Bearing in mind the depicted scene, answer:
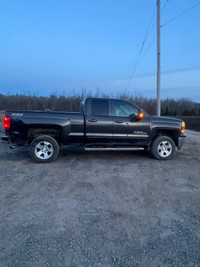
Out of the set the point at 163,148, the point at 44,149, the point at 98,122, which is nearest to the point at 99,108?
the point at 98,122

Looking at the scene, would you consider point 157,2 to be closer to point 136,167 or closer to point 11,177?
point 136,167

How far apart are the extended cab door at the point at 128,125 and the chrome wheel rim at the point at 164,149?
0.59m

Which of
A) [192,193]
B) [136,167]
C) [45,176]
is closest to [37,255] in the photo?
[45,176]

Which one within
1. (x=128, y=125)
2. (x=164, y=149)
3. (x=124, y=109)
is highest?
(x=124, y=109)

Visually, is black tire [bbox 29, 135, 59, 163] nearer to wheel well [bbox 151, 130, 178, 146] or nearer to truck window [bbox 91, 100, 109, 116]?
truck window [bbox 91, 100, 109, 116]

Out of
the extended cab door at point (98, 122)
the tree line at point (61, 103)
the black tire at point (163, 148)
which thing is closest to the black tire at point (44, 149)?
the extended cab door at point (98, 122)

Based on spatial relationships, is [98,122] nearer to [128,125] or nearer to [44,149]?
[128,125]

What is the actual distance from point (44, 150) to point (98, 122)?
6.20 ft

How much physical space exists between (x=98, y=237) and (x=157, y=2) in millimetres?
14359

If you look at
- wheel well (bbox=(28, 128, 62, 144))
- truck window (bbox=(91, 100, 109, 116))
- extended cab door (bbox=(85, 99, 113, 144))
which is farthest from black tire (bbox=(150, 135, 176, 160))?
wheel well (bbox=(28, 128, 62, 144))

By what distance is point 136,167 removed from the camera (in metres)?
5.14

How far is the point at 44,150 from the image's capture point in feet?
17.7

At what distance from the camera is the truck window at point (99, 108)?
5.75m

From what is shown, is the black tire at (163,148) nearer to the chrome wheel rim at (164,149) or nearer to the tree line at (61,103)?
the chrome wheel rim at (164,149)
